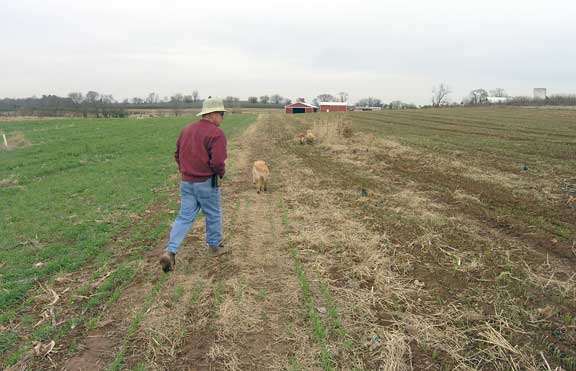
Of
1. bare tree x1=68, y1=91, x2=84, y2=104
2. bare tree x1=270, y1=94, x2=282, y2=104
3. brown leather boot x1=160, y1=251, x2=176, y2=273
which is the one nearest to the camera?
brown leather boot x1=160, y1=251, x2=176, y2=273

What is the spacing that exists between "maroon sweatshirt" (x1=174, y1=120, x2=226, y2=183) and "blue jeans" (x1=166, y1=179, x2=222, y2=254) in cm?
13

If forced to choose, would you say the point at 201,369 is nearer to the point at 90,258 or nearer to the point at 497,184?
the point at 90,258

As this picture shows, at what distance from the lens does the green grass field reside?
4488 millimetres

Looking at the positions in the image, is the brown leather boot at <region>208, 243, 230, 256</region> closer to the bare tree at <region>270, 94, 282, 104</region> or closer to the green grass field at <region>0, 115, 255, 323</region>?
the green grass field at <region>0, 115, 255, 323</region>

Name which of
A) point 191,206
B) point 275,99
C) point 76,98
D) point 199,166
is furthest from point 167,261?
point 275,99

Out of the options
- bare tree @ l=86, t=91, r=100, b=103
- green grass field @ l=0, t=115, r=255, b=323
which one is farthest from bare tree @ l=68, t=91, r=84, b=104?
green grass field @ l=0, t=115, r=255, b=323

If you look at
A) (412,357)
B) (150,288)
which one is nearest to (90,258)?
(150,288)

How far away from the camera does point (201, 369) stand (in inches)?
108

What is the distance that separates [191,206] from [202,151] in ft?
2.50

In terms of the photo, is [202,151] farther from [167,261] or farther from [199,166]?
[167,261]

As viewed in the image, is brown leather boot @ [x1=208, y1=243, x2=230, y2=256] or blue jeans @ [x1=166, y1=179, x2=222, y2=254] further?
brown leather boot @ [x1=208, y1=243, x2=230, y2=256]

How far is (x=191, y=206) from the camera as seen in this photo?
4352 millimetres

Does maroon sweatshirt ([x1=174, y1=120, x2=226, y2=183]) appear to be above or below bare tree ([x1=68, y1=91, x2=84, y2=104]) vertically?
below

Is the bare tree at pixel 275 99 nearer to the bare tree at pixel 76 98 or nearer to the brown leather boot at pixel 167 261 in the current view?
the bare tree at pixel 76 98
